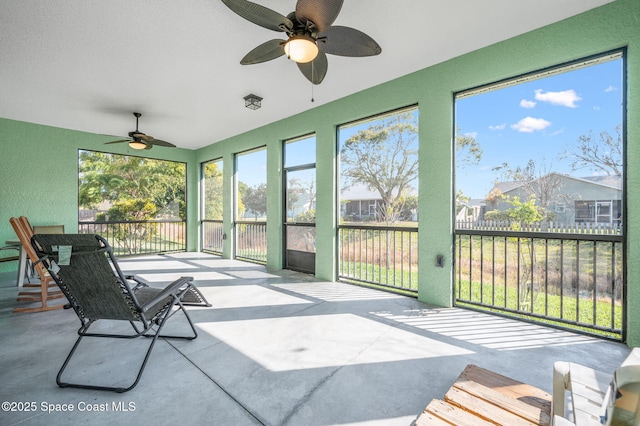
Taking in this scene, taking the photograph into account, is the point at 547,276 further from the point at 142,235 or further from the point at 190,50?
the point at 142,235

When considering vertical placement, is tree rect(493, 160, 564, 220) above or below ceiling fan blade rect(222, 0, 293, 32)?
below

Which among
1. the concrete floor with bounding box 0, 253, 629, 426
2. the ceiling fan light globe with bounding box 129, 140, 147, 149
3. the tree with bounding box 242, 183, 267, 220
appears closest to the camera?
the concrete floor with bounding box 0, 253, 629, 426

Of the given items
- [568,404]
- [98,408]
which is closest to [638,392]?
[568,404]

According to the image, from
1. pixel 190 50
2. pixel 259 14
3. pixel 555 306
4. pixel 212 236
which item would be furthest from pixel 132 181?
pixel 555 306

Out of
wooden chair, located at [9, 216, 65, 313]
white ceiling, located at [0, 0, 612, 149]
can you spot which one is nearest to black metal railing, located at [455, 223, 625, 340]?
white ceiling, located at [0, 0, 612, 149]

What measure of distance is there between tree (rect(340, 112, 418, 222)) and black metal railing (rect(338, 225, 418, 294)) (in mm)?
308

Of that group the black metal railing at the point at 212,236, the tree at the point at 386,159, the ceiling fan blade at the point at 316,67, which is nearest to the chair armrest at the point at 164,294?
the ceiling fan blade at the point at 316,67

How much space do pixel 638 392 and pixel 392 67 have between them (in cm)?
346

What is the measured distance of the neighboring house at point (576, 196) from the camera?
7.68 feet

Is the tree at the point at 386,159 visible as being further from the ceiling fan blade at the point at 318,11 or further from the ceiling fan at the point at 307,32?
the ceiling fan blade at the point at 318,11

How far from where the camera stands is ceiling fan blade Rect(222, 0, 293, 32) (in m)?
1.70

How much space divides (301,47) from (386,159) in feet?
7.56

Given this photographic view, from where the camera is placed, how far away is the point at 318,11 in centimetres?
173

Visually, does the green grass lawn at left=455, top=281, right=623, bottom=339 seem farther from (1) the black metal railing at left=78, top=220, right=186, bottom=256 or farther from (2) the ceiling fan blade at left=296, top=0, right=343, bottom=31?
(1) the black metal railing at left=78, top=220, right=186, bottom=256
